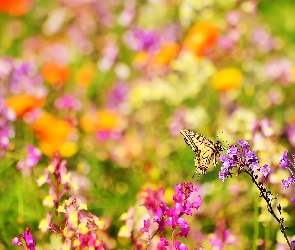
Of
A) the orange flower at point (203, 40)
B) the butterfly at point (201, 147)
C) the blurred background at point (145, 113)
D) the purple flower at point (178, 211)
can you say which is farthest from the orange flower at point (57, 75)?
the purple flower at point (178, 211)

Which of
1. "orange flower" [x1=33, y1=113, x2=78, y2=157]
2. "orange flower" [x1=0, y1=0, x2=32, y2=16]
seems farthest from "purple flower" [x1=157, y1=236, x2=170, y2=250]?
"orange flower" [x1=0, y1=0, x2=32, y2=16]

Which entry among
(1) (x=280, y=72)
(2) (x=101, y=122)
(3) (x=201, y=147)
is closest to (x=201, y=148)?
(3) (x=201, y=147)

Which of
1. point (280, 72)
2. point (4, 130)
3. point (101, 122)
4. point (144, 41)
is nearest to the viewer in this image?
point (4, 130)

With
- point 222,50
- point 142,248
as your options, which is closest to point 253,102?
point 222,50

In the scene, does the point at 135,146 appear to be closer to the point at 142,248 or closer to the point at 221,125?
the point at 221,125

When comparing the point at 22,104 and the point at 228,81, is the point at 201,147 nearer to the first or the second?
the point at 22,104
